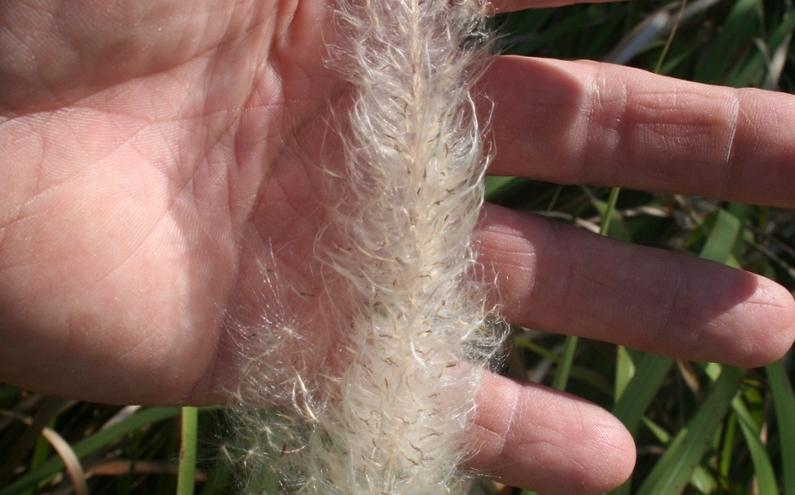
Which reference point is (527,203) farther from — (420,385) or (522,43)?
(420,385)

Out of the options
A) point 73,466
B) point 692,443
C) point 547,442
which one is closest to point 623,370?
point 692,443

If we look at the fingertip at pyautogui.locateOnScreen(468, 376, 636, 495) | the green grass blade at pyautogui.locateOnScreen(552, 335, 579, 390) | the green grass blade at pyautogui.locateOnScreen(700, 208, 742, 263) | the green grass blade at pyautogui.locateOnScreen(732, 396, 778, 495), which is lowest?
the green grass blade at pyautogui.locateOnScreen(732, 396, 778, 495)

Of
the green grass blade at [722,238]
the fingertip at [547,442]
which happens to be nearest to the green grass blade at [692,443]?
the fingertip at [547,442]

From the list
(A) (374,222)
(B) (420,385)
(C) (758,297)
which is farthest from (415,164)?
(C) (758,297)

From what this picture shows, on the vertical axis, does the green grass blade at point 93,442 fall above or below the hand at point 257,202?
below

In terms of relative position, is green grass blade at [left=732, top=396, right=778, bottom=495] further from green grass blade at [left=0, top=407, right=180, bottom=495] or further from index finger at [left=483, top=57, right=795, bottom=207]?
green grass blade at [left=0, top=407, right=180, bottom=495]

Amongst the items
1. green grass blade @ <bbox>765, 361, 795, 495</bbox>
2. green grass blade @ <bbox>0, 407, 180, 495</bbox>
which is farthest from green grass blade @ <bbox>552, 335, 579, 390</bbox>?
green grass blade @ <bbox>0, 407, 180, 495</bbox>

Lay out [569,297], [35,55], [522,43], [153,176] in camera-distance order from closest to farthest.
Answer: [35,55] → [153,176] → [569,297] → [522,43]

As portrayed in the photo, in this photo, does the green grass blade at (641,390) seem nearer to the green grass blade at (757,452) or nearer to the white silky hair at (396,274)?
the green grass blade at (757,452)
